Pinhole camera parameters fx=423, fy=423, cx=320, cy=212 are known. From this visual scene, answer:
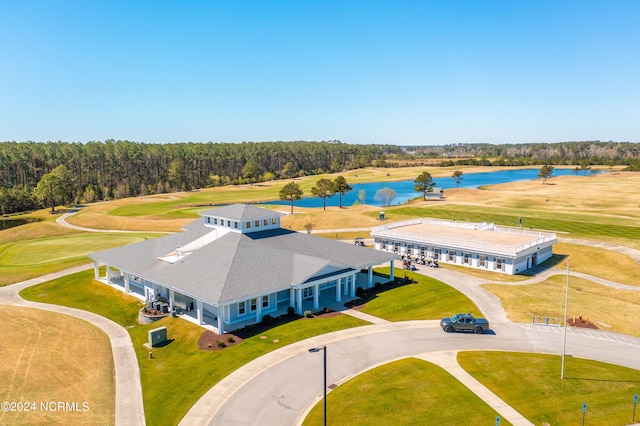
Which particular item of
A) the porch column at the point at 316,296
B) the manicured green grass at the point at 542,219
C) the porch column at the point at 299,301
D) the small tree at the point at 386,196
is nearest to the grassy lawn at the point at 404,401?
the porch column at the point at 299,301

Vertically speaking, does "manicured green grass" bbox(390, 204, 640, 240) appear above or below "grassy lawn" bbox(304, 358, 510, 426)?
above

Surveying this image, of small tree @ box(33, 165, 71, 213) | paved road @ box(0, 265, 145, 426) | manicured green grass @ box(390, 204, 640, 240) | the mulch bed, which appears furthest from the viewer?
small tree @ box(33, 165, 71, 213)

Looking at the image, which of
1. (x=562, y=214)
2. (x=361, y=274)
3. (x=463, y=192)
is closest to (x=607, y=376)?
(x=361, y=274)

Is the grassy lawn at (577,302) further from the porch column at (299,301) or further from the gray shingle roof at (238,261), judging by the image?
the porch column at (299,301)

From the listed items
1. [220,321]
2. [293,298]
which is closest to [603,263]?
[293,298]

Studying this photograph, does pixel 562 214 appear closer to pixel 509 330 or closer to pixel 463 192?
pixel 463 192

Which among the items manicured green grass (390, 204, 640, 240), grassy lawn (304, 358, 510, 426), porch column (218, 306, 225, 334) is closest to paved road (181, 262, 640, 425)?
grassy lawn (304, 358, 510, 426)

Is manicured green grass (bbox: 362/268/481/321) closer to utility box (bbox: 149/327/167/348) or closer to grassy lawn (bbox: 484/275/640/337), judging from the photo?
grassy lawn (bbox: 484/275/640/337)
